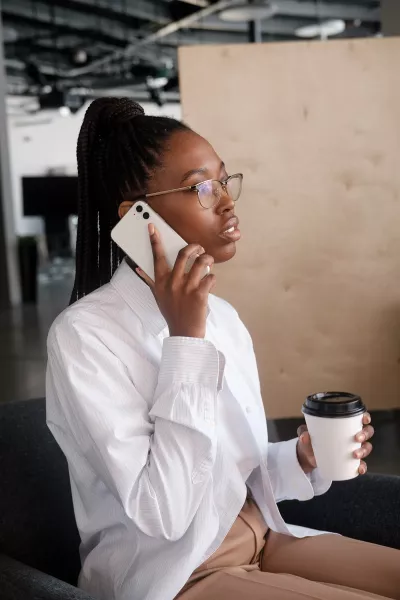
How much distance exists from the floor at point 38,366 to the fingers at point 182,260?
2.64 metres

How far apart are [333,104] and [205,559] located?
3.34 metres

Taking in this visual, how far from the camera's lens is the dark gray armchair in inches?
56.9

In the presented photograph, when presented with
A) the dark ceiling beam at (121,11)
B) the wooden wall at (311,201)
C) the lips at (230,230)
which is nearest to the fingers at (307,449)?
the lips at (230,230)

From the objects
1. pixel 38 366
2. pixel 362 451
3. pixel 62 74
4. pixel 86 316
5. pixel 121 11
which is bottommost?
pixel 38 366

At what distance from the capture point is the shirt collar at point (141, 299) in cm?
135

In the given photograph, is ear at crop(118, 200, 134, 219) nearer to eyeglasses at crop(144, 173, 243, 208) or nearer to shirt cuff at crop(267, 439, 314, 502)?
eyeglasses at crop(144, 173, 243, 208)

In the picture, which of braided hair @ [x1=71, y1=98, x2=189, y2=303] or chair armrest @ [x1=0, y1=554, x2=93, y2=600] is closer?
chair armrest @ [x1=0, y1=554, x2=93, y2=600]

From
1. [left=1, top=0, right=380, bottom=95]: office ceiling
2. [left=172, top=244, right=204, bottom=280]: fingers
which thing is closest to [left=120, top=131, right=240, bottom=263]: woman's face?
[left=172, top=244, right=204, bottom=280]: fingers

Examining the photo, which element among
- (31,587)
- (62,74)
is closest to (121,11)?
(62,74)

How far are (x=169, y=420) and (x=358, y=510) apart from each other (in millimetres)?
658

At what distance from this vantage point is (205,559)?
131cm

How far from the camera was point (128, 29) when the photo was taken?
13180 millimetres

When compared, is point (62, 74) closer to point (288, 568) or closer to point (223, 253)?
point (223, 253)

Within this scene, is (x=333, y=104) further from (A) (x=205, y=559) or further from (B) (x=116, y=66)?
(B) (x=116, y=66)
